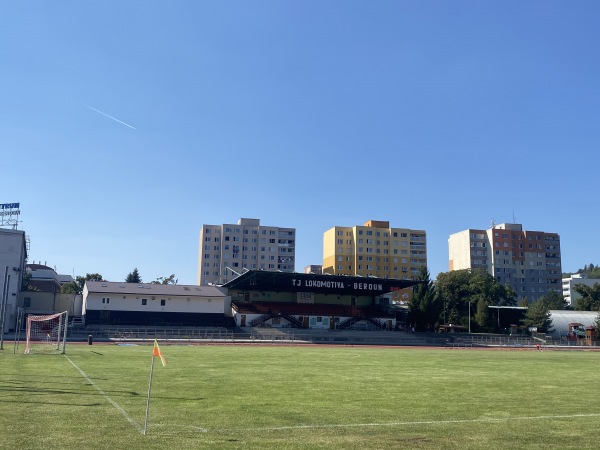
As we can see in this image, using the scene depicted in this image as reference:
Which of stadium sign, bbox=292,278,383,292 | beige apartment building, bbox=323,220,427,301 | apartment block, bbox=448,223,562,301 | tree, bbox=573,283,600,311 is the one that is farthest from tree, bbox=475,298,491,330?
apartment block, bbox=448,223,562,301

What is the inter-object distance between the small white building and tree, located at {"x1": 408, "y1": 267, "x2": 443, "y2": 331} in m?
29.4

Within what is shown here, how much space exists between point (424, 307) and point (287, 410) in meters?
77.1

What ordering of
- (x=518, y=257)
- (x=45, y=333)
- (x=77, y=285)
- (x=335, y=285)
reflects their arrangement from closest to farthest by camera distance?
(x=45, y=333), (x=335, y=285), (x=77, y=285), (x=518, y=257)

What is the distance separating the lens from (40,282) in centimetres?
11131

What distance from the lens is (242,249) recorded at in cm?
16325

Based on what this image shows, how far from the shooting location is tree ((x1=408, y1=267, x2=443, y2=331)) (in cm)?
8844

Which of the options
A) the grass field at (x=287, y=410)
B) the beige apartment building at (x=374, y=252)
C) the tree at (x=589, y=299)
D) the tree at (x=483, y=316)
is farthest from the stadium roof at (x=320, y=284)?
the beige apartment building at (x=374, y=252)

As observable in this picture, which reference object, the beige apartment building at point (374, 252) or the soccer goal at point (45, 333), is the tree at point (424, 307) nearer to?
the soccer goal at point (45, 333)

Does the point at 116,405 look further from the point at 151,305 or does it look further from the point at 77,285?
the point at 77,285

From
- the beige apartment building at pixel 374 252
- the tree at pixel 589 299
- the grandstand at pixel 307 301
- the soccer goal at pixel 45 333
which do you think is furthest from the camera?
the beige apartment building at pixel 374 252

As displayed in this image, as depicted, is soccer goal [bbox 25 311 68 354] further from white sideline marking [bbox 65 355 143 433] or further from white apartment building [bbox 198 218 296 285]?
white apartment building [bbox 198 218 296 285]

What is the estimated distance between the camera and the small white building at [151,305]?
77.1 meters

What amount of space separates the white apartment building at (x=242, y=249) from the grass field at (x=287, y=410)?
138 m

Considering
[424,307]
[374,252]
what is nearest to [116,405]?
[424,307]
